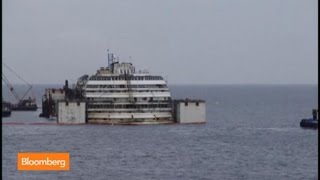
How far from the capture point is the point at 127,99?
275 ft

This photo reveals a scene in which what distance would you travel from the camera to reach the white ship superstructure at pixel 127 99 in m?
82.9

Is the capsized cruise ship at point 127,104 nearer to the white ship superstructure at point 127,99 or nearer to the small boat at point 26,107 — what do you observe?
the white ship superstructure at point 127,99

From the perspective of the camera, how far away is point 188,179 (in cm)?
3778

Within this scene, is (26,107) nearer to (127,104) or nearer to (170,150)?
(127,104)

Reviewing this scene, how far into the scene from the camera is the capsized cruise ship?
82500mm

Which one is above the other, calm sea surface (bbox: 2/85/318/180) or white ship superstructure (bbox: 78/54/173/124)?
white ship superstructure (bbox: 78/54/173/124)

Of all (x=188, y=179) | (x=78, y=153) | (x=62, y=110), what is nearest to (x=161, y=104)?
(x=62, y=110)

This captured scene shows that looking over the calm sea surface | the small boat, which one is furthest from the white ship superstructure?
the small boat

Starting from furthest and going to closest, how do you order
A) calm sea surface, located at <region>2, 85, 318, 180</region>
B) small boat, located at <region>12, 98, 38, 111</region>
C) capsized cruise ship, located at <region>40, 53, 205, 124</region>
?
small boat, located at <region>12, 98, 38, 111</region>, capsized cruise ship, located at <region>40, 53, 205, 124</region>, calm sea surface, located at <region>2, 85, 318, 180</region>

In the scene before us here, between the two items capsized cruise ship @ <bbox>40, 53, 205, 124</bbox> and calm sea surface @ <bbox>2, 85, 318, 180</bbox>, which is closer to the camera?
calm sea surface @ <bbox>2, 85, 318, 180</bbox>

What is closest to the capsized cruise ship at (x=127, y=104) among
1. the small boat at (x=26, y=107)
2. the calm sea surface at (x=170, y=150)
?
the calm sea surface at (x=170, y=150)

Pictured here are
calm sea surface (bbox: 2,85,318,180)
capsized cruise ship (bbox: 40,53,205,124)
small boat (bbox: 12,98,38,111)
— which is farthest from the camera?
small boat (bbox: 12,98,38,111)

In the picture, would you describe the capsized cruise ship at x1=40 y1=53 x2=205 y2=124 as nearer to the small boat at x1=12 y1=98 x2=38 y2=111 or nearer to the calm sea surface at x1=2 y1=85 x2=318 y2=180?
the calm sea surface at x1=2 y1=85 x2=318 y2=180

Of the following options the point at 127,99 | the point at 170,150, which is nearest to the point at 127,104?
the point at 127,99
